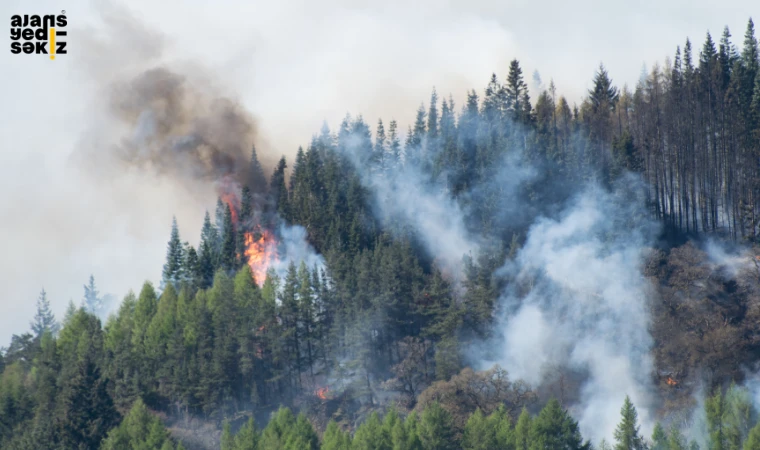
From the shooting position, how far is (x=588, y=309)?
97.9 m

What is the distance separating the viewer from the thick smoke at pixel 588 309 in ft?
296

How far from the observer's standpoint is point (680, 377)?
88.1m

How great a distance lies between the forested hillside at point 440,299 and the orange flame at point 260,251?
0.91ft

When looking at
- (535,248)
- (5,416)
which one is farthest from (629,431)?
(5,416)

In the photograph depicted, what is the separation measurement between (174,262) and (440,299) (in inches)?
1514

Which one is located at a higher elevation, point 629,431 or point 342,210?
point 342,210

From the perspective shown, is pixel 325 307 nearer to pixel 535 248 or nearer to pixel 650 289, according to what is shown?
pixel 535 248

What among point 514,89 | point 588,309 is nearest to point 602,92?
point 514,89

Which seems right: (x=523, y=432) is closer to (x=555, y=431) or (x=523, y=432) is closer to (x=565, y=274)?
(x=555, y=431)

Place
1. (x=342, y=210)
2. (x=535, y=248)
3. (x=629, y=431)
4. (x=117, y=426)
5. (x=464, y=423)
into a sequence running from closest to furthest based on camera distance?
(x=629, y=431)
(x=464, y=423)
(x=117, y=426)
(x=535, y=248)
(x=342, y=210)

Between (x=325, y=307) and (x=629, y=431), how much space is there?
3733cm

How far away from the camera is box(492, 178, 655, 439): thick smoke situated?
9025cm

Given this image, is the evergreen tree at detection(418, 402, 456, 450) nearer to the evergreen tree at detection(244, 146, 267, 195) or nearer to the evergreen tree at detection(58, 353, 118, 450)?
the evergreen tree at detection(58, 353, 118, 450)

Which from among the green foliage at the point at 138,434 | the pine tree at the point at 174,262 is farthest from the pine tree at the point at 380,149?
the green foliage at the point at 138,434
